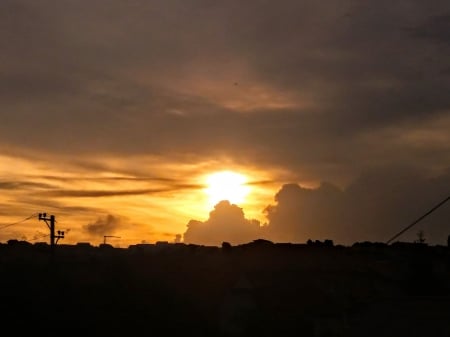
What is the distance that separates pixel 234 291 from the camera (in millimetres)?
44969

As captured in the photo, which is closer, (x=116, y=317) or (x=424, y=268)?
(x=424, y=268)

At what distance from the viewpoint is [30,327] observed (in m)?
47.2

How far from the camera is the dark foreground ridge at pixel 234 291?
44.4 meters

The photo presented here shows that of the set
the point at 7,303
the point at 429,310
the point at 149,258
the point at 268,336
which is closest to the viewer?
the point at 429,310

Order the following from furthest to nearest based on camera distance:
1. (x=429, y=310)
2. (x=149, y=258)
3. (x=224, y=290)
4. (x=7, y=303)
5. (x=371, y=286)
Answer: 1. (x=149, y=258)
2. (x=7, y=303)
3. (x=224, y=290)
4. (x=371, y=286)
5. (x=429, y=310)

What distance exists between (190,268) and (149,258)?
5625 mm

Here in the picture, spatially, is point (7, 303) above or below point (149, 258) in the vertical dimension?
below

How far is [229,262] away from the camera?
48250 millimetres

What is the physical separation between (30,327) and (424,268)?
89.7ft

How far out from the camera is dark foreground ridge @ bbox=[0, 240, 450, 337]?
146 feet

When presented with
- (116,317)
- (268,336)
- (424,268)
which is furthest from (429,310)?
(116,317)

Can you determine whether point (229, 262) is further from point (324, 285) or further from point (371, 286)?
point (371, 286)

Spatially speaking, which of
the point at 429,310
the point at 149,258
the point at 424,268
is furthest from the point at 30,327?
the point at 429,310

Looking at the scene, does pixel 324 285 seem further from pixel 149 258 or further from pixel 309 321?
pixel 149 258
